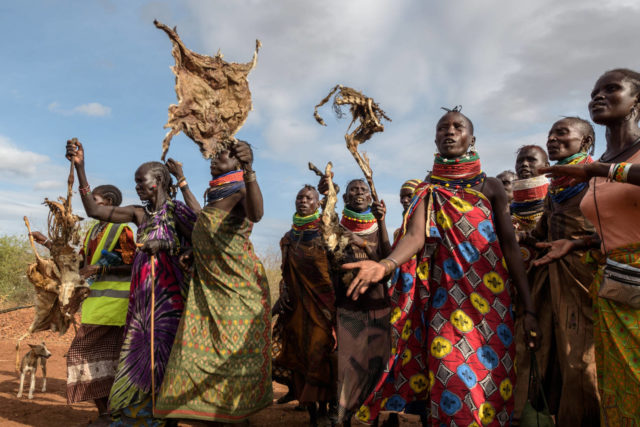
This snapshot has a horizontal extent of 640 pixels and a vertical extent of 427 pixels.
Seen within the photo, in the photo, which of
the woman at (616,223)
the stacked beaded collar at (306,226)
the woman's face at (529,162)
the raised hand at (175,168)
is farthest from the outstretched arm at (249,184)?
the woman's face at (529,162)

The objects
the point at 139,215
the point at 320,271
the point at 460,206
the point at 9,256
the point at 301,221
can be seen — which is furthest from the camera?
the point at 9,256

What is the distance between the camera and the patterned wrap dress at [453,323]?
2883 millimetres

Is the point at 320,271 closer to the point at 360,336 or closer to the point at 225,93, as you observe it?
the point at 360,336

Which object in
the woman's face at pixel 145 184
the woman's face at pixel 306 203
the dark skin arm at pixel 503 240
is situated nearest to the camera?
the dark skin arm at pixel 503 240

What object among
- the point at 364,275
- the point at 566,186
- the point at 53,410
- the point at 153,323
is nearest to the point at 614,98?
the point at 566,186

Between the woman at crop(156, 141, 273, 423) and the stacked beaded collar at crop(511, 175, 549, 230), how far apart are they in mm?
2533

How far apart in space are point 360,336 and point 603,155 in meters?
2.40

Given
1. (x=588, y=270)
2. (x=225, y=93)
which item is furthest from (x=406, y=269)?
(x=225, y=93)

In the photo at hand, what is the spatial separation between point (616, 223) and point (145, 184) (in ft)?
13.0

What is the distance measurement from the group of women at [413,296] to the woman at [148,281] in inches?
0.6

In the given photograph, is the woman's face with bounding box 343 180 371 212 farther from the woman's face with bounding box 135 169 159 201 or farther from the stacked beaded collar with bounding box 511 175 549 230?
the woman's face with bounding box 135 169 159 201

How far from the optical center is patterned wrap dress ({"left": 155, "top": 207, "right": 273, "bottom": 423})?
3980 millimetres

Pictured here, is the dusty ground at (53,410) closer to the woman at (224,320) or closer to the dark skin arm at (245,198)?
the woman at (224,320)

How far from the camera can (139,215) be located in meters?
5.00
